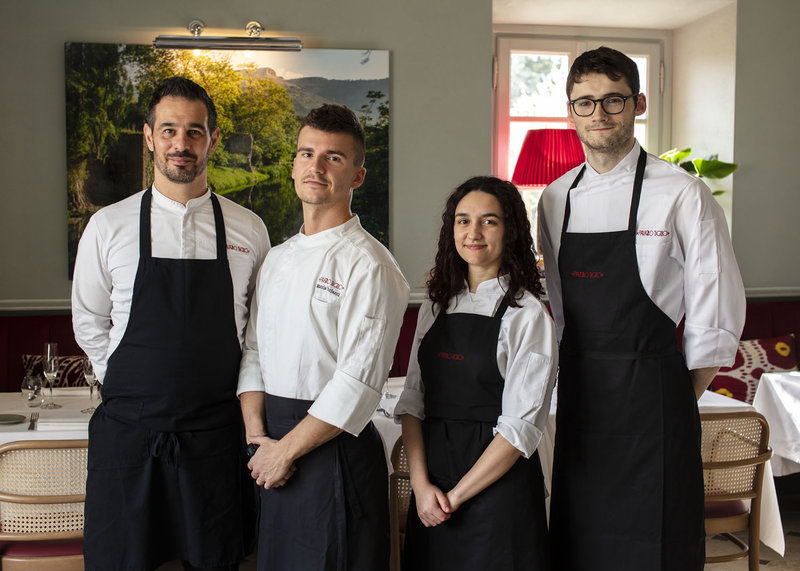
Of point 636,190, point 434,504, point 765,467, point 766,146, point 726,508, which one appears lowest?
point 726,508

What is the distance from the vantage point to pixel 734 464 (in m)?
2.32

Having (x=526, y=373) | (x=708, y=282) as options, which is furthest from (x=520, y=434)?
(x=708, y=282)

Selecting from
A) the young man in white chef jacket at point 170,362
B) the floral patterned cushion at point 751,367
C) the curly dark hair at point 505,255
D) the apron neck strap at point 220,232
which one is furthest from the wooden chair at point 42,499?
the floral patterned cushion at point 751,367

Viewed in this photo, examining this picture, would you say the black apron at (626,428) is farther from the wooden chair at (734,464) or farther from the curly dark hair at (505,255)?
the wooden chair at (734,464)

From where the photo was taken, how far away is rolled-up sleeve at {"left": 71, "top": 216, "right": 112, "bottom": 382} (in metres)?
1.82

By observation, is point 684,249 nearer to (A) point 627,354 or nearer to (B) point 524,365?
(A) point 627,354

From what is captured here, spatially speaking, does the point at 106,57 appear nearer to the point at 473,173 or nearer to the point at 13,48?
the point at 13,48

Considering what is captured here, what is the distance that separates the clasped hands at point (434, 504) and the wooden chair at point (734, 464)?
3.48ft

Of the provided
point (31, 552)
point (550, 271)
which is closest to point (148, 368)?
point (31, 552)

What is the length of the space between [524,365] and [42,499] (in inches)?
53.0

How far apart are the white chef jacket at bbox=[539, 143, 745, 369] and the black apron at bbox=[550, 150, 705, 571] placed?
30 millimetres

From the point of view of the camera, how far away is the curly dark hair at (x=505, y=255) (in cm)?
171

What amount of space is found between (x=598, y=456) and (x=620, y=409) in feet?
0.43

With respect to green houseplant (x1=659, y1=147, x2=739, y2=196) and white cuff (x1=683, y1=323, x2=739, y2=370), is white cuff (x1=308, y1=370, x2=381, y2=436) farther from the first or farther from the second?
green houseplant (x1=659, y1=147, x2=739, y2=196)
